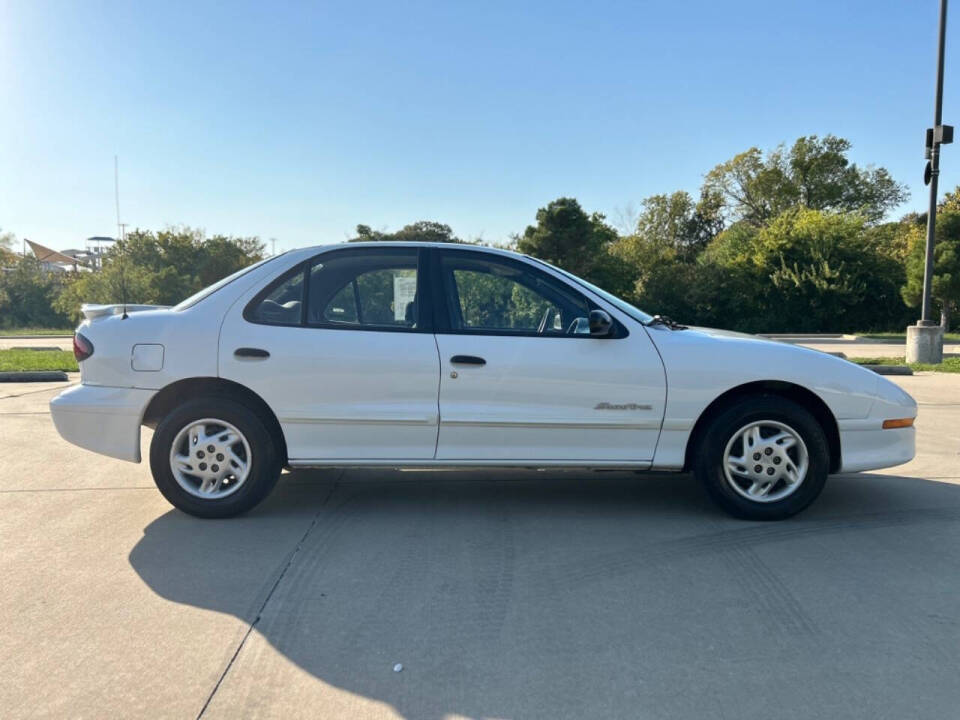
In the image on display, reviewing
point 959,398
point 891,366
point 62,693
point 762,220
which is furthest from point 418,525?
point 762,220

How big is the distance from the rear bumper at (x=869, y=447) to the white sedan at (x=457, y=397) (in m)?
0.01

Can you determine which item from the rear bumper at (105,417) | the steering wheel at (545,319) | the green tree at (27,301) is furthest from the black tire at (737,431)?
the green tree at (27,301)

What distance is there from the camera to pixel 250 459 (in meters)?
4.36

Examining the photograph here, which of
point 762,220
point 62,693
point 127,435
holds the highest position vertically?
point 762,220

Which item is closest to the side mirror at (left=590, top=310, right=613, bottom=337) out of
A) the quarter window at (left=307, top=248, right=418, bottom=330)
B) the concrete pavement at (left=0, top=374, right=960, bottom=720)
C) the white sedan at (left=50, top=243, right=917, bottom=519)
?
the white sedan at (left=50, top=243, right=917, bottom=519)

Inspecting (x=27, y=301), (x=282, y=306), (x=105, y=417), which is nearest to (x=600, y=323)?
(x=282, y=306)

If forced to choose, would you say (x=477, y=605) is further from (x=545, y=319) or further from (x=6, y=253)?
(x=6, y=253)

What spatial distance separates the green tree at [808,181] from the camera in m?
49.0

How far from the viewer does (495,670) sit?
272 cm

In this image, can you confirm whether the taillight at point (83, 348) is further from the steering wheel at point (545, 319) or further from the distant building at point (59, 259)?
the distant building at point (59, 259)

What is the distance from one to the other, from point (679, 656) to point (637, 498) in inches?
88.9

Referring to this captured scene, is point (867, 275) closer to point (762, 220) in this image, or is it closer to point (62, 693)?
point (762, 220)

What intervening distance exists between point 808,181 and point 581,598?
174 ft

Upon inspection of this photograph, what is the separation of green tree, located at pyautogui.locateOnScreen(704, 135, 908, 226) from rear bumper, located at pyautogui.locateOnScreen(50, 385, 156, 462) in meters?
50.6
